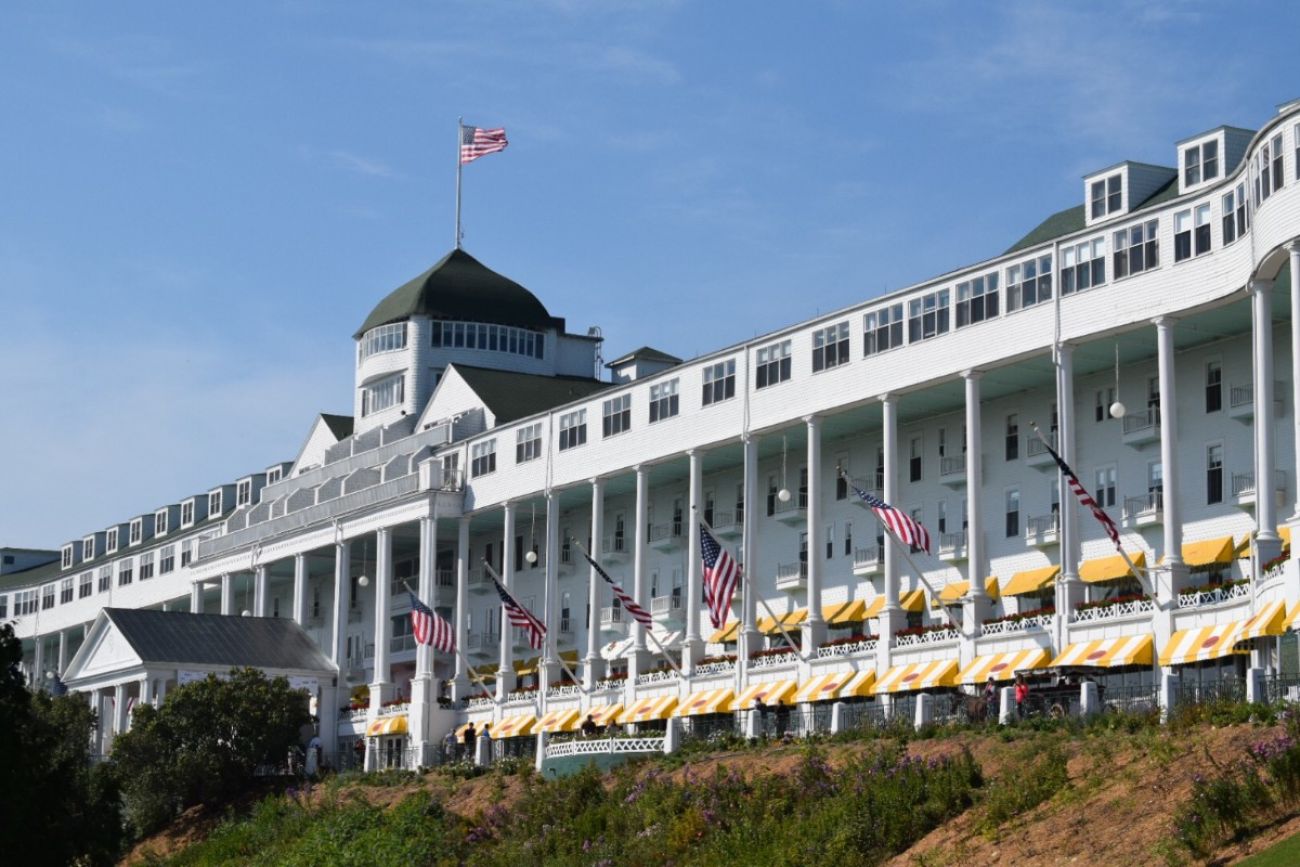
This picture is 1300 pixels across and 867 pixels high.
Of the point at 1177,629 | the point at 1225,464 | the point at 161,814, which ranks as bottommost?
the point at 161,814

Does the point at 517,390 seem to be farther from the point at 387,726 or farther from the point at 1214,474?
the point at 1214,474

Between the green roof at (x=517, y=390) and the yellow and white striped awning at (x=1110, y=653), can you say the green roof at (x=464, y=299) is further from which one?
the yellow and white striped awning at (x=1110, y=653)

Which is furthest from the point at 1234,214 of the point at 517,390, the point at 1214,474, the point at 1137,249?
the point at 517,390

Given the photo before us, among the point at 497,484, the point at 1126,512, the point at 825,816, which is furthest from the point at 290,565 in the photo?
the point at 825,816

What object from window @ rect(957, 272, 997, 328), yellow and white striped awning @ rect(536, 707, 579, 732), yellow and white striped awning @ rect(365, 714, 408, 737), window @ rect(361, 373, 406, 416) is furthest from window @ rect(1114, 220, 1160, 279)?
window @ rect(361, 373, 406, 416)

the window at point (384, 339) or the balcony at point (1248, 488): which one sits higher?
the window at point (384, 339)

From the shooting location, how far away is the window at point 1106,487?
7025cm

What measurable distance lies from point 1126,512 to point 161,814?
40.5 metres

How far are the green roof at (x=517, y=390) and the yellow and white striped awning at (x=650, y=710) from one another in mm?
19886

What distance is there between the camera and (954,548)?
7531cm

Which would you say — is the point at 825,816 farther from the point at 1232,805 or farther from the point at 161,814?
the point at 161,814

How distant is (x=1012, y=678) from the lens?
210 ft

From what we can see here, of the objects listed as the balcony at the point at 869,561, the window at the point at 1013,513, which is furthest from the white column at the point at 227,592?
the window at the point at 1013,513

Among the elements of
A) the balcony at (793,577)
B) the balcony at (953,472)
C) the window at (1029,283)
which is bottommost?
the balcony at (793,577)
